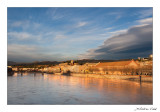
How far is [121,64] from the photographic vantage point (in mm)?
51312
